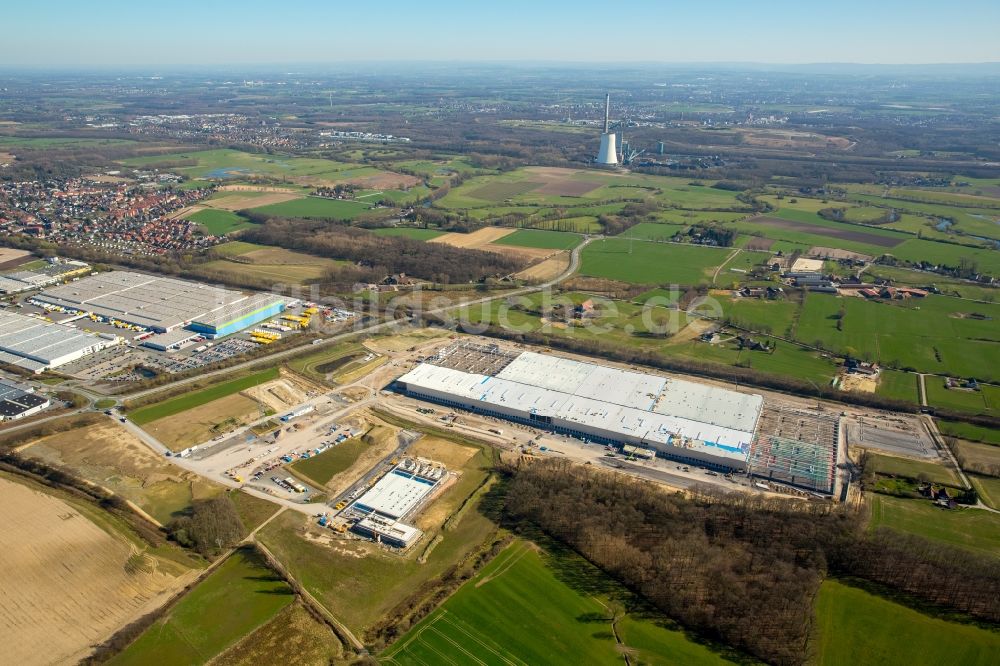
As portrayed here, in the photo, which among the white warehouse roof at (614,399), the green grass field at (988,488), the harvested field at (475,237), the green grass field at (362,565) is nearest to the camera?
the green grass field at (362,565)

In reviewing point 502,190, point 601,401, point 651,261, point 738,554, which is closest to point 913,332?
point 651,261

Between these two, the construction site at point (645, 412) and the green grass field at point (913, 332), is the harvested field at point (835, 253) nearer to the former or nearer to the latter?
the green grass field at point (913, 332)

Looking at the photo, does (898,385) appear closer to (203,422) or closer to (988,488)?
(988,488)

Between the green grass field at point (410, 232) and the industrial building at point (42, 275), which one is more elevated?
the green grass field at point (410, 232)

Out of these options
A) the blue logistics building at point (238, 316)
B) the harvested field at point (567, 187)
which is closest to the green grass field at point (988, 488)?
the blue logistics building at point (238, 316)

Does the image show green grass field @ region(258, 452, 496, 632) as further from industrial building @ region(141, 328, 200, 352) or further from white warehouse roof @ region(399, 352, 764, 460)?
industrial building @ region(141, 328, 200, 352)

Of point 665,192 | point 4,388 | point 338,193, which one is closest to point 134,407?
point 4,388
